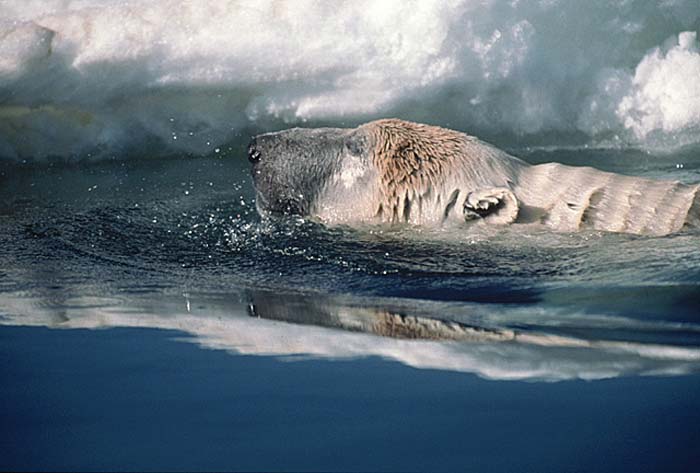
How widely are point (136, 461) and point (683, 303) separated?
2471mm

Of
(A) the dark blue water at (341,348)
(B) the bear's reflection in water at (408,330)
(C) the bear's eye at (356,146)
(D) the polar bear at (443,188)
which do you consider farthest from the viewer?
(C) the bear's eye at (356,146)

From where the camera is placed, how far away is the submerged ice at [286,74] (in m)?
7.62

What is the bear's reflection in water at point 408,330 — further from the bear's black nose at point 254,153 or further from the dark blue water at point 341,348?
the bear's black nose at point 254,153

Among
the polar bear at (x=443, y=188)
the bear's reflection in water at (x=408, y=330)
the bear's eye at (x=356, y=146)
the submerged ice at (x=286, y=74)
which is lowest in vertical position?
the bear's reflection in water at (x=408, y=330)

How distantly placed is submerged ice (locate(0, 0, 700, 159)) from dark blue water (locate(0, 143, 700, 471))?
1.97m

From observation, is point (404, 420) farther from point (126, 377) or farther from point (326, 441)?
point (126, 377)

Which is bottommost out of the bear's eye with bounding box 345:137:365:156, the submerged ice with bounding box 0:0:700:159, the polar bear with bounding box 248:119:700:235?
the polar bear with bounding box 248:119:700:235

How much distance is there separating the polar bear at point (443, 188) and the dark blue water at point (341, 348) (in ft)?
0.39

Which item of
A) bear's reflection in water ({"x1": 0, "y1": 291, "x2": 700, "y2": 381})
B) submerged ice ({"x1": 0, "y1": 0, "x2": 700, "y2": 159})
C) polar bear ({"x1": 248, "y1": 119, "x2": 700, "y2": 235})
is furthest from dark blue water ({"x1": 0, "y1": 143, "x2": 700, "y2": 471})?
submerged ice ({"x1": 0, "y1": 0, "x2": 700, "y2": 159})

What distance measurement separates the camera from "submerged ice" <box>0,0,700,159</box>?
7621 mm

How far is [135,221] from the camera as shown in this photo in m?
5.95

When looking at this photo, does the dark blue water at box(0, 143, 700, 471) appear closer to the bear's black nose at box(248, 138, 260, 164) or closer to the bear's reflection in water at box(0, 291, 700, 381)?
the bear's reflection in water at box(0, 291, 700, 381)

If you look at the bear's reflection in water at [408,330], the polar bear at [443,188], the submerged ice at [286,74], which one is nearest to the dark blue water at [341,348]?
the bear's reflection in water at [408,330]

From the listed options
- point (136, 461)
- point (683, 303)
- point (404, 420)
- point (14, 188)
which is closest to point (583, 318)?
point (683, 303)
